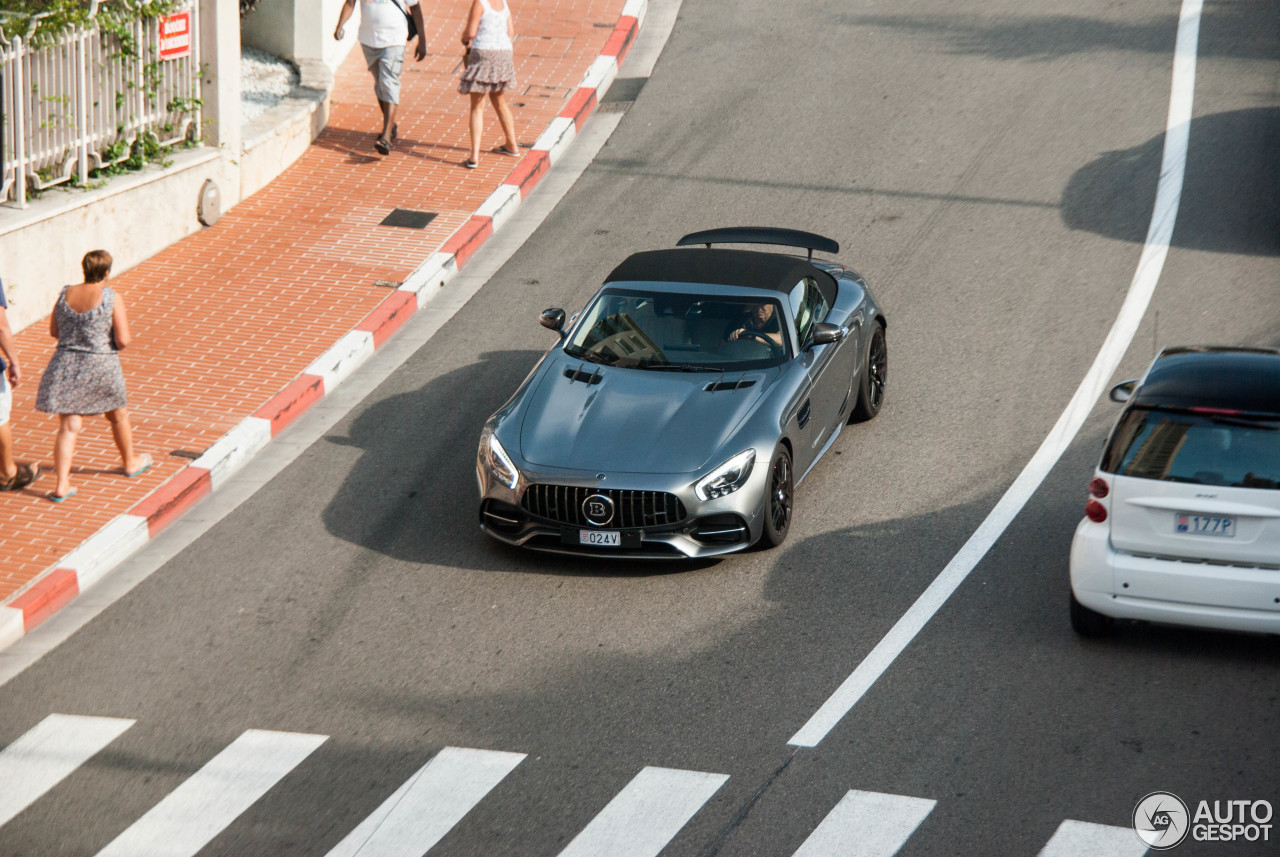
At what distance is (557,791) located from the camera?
22.4 ft

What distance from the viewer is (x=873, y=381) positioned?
11.2m

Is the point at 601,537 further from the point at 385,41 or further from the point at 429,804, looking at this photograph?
the point at 385,41

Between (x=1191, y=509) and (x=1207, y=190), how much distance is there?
872cm

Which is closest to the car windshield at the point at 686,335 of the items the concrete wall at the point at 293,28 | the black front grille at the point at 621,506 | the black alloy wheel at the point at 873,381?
the black alloy wheel at the point at 873,381

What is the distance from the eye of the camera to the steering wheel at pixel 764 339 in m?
9.90

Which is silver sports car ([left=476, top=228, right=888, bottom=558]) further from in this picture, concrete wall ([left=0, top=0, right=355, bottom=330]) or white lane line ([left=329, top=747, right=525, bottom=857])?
concrete wall ([left=0, top=0, right=355, bottom=330])

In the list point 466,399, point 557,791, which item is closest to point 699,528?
point 557,791

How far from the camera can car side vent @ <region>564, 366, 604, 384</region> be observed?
32.0 ft

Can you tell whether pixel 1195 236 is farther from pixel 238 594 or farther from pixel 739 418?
pixel 238 594

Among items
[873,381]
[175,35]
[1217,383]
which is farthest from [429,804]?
[175,35]

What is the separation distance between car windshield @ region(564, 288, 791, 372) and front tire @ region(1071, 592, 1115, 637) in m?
2.81

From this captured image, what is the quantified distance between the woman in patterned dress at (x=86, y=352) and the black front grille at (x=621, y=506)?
3181 millimetres

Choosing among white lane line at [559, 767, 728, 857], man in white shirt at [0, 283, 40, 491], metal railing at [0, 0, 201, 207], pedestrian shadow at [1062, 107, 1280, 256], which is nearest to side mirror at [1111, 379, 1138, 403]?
white lane line at [559, 767, 728, 857]

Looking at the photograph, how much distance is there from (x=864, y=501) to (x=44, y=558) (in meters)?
5.53
